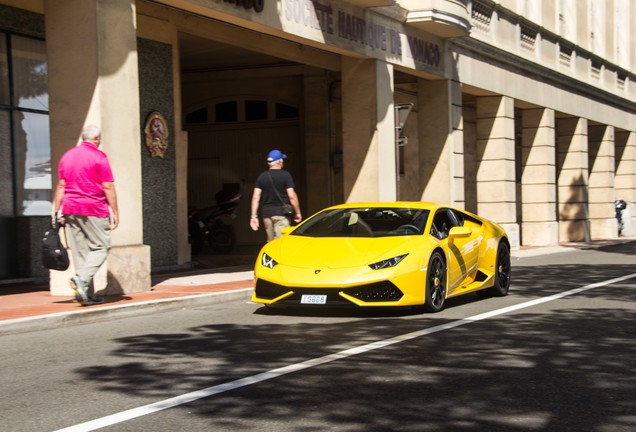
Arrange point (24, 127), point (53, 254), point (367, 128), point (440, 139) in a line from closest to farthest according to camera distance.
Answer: point (53, 254) < point (24, 127) < point (367, 128) < point (440, 139)

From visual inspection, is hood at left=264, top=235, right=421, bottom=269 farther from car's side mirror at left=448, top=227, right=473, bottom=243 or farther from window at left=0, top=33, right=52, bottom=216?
window at left=0, top=33, right=52, bottom=216

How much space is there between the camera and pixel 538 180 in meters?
32.1

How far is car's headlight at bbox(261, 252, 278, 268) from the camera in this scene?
1091 cm

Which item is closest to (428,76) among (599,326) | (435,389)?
(599,326)

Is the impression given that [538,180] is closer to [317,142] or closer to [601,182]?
[601,182]

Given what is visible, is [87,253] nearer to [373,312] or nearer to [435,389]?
[373,312]

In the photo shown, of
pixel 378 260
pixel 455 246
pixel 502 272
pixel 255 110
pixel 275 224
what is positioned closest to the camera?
pixel 378 260

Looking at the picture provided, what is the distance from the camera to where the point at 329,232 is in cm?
1183

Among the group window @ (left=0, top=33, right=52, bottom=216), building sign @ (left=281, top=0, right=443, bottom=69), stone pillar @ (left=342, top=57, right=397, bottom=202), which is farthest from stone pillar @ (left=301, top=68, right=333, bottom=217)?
window @ (left=0, top=33, right=52, bottom=216)

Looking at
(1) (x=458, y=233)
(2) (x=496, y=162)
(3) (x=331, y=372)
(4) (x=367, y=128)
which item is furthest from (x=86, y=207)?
(2) (x=496, y=162)

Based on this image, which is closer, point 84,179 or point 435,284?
point 435,284

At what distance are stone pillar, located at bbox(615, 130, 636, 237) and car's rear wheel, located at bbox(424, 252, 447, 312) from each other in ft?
105

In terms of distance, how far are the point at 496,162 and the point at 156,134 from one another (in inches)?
530

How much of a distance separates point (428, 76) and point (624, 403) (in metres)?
19.3
